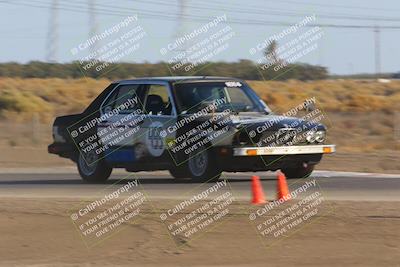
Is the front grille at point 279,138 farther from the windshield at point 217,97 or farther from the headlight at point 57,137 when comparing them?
the headlight at point 57,137

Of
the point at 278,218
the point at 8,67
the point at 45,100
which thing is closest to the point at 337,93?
the point at 45,100

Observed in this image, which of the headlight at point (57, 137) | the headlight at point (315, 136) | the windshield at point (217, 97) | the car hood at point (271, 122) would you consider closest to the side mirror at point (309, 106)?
the car hood at point (271, 122)

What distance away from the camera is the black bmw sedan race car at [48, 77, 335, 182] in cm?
1538

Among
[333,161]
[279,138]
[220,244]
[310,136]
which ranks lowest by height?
[333,161]

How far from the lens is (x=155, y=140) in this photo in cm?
1614

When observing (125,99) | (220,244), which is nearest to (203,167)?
(125,99)

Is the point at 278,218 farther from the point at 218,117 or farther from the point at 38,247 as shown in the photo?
the point at 218,117

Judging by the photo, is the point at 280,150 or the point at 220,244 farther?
the point at 280,150

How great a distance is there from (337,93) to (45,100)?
714 inches

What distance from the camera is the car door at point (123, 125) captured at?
54.2 feet

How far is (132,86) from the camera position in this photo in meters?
17.0

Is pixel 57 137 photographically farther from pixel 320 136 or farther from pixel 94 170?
pixel 320 136

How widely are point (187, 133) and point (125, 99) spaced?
6.11ft

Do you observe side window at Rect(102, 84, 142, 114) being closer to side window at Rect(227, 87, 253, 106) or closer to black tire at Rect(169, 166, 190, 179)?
black tire at Rect(169, 166, 190, 179)
